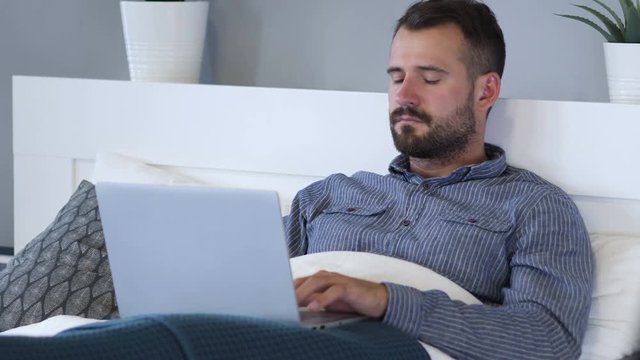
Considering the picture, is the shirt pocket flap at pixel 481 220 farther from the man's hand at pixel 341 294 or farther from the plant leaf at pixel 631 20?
the plant leaf at pixel 631 20

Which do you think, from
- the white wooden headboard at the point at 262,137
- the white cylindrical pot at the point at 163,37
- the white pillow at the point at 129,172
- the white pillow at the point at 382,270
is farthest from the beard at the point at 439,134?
the white cylindrical pot at the point at 163,37

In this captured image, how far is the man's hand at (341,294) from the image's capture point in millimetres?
1655

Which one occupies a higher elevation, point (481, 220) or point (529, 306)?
point (481, 220)

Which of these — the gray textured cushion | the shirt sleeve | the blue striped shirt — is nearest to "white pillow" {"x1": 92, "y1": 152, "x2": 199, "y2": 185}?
the gray textured cushion

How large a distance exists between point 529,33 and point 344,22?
0.48 m

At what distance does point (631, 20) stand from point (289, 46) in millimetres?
996

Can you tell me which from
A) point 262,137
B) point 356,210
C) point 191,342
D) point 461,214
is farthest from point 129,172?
point 191,342

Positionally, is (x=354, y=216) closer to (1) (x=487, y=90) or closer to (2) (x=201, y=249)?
(1) (x=487, y=90)

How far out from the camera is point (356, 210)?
220 cm

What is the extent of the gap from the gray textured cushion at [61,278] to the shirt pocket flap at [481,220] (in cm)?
67

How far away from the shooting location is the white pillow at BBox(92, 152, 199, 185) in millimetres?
2525

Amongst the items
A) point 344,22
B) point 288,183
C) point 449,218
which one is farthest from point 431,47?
point 344,22

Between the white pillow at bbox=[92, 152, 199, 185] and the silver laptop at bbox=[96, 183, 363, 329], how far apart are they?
88 centimetres

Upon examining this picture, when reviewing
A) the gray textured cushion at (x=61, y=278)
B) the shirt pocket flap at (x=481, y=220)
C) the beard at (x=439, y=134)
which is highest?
the beard at (x=439, y=134)
